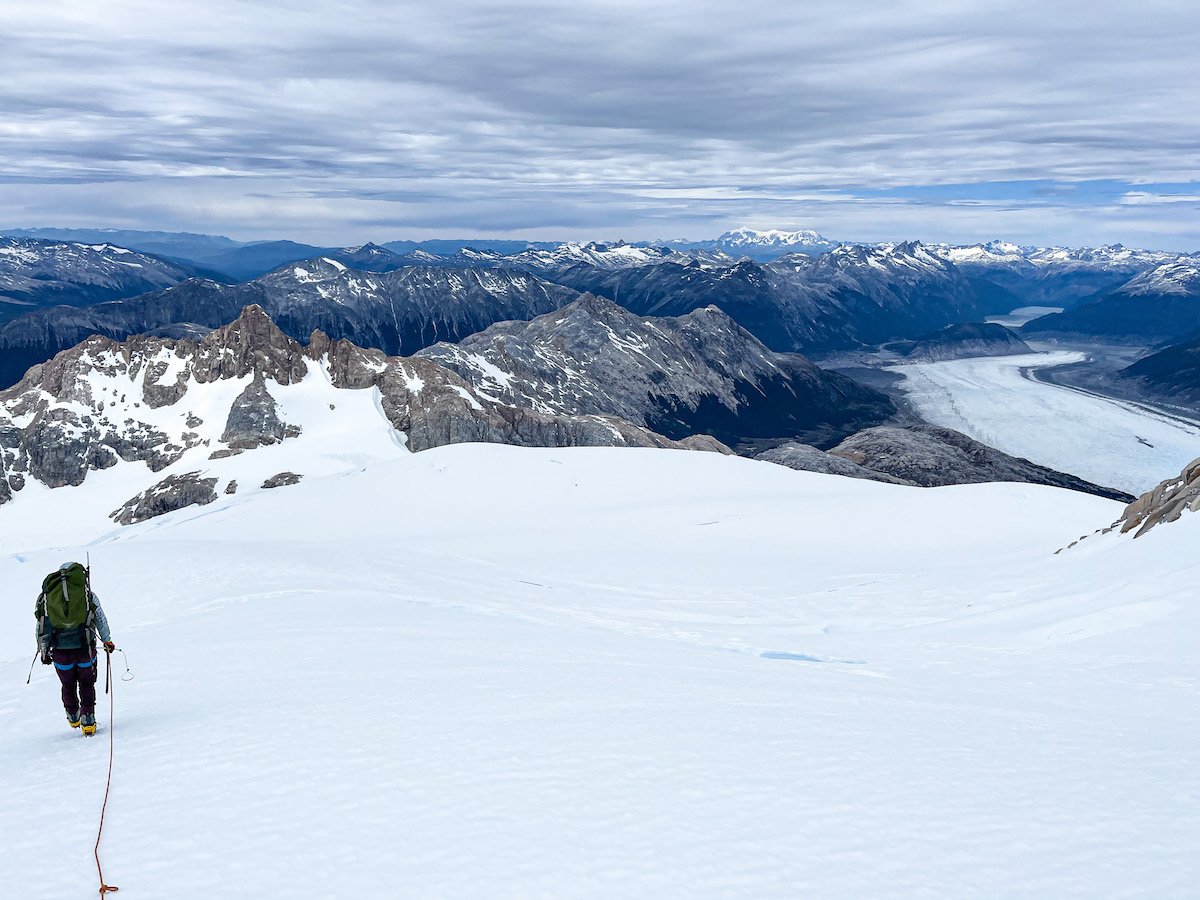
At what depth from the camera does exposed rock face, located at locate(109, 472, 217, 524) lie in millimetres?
133375

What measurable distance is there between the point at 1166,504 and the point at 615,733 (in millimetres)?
22905

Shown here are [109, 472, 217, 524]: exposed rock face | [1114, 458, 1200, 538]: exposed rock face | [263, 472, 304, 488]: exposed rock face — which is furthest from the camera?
[109, 472, 217, 524]: exposed rock face

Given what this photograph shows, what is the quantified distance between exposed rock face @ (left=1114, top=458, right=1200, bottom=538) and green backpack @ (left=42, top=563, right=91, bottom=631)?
27365mm

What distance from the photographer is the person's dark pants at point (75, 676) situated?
1165 centimetres

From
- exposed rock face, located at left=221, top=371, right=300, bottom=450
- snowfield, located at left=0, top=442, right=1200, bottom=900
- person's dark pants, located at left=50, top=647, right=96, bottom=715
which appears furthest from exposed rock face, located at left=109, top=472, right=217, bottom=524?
person's dark pants, located at left=50, top=647, right=96, bottom=715

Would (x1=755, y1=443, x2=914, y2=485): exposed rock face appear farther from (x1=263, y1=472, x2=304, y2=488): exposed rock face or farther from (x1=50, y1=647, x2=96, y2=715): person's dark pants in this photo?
(x1=50, y1=647, x2=96, y2=715): person's dark pants

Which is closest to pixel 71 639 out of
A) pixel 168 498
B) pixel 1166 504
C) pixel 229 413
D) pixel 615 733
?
pixel 615 733

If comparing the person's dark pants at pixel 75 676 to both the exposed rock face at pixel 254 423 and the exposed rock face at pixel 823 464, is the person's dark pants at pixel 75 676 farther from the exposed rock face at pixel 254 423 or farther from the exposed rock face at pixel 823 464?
the exposed rock face at pixel 823 464

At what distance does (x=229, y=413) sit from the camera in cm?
16375

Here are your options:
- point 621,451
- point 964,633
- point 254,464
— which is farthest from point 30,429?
point 964,633

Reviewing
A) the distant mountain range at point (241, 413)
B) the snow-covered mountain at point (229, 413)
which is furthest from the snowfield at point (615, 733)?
the distant mountain range at point (241, 413)

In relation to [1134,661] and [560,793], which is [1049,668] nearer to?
[1134,661]

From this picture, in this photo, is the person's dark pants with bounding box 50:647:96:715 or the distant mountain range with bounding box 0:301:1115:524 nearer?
the person's dark pants with bounding box 50:647:96:715

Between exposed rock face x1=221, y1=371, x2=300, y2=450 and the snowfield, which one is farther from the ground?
the snowfield
